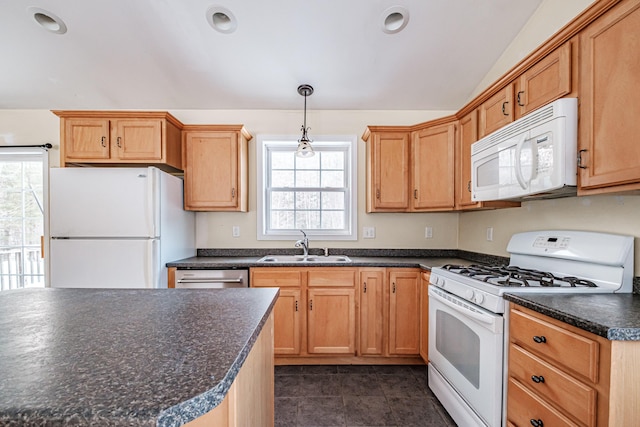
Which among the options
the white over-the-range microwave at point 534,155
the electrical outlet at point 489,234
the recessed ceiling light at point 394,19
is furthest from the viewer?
the electrical outlet at point 489,234

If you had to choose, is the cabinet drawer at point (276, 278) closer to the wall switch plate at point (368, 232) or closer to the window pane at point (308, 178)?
the wall switch plate at point (368, 232)

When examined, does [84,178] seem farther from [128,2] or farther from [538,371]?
[538,371]

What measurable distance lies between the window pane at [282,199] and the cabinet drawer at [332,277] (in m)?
0.95

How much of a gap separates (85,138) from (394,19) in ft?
9.03

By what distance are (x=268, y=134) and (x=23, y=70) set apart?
221 cm

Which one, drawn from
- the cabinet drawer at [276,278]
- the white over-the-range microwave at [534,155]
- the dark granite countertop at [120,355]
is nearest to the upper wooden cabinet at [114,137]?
the cabinet drawer at [276,278]

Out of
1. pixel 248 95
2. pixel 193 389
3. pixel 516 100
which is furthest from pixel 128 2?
pixel 516 100

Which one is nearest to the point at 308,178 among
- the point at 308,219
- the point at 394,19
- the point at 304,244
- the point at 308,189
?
the point at 308,189

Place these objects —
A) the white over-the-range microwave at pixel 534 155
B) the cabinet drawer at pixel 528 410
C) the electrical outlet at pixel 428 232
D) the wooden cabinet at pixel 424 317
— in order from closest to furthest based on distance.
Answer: the cabinet drawer at pixel 528 410, the white over-the-range microwave at pixel 534 155, the wooden cabinet at pixel 424 317, the electrical outlet at pixel 428 232

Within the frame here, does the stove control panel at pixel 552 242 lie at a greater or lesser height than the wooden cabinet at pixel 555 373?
greater

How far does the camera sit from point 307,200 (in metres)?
3.10

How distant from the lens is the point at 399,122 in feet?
9.80

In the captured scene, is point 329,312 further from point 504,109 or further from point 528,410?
point 504,109

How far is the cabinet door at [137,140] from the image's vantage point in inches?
94.8
